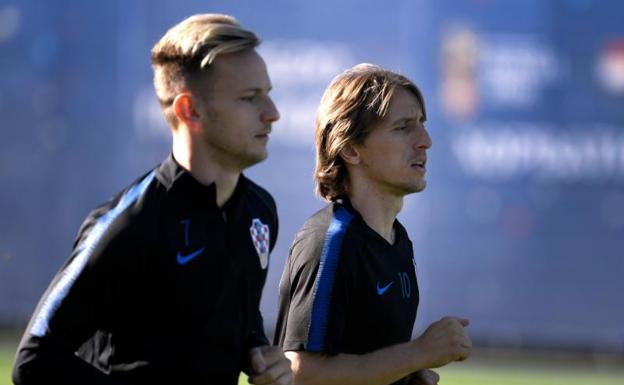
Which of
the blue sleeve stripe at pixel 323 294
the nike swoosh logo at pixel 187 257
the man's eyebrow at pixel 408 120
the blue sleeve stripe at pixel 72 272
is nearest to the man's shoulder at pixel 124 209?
the blue sleeve stripe at pixel 72 272

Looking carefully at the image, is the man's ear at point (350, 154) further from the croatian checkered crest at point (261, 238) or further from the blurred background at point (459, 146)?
the blurred background at point (459, 146)

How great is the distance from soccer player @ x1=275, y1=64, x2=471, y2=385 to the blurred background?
27.4ft

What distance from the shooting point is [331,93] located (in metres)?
3.76

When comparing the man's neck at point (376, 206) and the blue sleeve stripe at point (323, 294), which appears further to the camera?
the man's neck at point (376, 206)

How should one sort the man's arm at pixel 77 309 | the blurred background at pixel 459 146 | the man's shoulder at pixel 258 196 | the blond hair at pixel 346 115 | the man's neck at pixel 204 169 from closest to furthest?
the man's arm at pixel 77 309, the man's neck at pixel 204 169, the man's shoulder at pixel 258 196, the blond hair at pixel 346 115, the blurred background at pixel 459 146

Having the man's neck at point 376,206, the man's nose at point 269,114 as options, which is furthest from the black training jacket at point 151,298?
the man's neck at point 376,206

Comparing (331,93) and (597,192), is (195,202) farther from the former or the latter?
(597,192)

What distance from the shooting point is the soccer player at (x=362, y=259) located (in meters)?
3.35

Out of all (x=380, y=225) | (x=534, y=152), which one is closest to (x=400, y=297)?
(x=380, y=225)

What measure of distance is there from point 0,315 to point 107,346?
33.8 ft

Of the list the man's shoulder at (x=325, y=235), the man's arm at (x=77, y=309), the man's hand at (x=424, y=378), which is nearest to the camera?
the man's arm at (x=77, y=309)

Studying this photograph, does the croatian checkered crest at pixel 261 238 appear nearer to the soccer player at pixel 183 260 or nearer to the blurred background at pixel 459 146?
the soccer player at pixel 183 260

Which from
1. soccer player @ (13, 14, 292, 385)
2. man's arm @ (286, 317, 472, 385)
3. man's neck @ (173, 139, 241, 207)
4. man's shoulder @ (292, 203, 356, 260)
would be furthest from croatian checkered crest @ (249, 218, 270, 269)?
man's arm @ (286, 317, 472, 385)

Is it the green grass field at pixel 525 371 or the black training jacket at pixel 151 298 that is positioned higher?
the black training jacket at pixel 151 298
